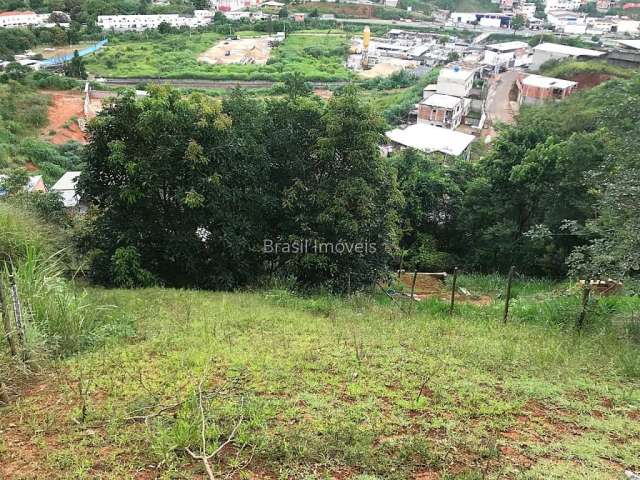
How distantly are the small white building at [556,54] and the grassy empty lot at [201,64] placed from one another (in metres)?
16.7

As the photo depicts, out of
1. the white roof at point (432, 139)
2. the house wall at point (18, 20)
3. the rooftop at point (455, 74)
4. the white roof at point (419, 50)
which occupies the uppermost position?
the house wall at point (18, 20)

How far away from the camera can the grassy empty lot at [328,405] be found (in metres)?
3.19

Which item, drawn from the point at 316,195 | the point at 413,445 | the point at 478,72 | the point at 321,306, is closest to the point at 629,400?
the point at 413,445

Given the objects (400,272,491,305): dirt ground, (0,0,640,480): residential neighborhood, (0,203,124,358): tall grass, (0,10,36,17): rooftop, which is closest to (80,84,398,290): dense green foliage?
(0,0,640,480): residential neighborhood

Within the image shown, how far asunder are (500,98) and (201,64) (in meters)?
26.2

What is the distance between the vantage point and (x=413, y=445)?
3367 mm

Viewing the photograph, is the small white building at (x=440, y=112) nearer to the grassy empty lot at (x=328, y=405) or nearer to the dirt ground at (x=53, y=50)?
the grassy empty lot at (x=328, y=405)

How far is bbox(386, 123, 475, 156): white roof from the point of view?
2400 centimetres

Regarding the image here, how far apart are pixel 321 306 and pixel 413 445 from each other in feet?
14.1

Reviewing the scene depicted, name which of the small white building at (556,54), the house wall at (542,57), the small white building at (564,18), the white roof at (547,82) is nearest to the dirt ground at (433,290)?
the white roof at (547,82)

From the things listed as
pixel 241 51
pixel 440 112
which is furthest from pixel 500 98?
pixel 241 51

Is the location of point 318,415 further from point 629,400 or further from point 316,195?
point 316,195

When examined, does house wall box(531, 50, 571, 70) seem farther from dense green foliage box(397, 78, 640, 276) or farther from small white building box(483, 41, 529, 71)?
dense green foliage box(397, 78, 640, 276)

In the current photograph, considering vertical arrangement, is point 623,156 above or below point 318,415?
above
